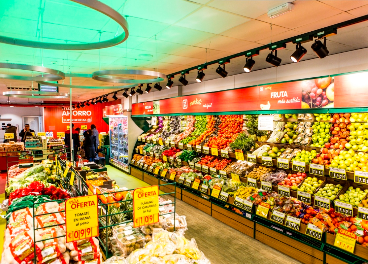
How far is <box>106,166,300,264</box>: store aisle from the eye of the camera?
3650 mm

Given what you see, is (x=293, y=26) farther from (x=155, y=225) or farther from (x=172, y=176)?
(x=172, y=176)

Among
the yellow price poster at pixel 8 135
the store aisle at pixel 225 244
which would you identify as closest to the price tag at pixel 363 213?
the store aisle at pixel 225 244

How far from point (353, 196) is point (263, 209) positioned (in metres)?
1.30

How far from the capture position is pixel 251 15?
3564 mm

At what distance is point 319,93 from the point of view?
151 inches

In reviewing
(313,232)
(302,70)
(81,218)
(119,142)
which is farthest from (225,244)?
(119,142)

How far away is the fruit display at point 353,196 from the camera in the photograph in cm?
337

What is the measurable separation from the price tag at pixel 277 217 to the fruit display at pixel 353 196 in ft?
2.71

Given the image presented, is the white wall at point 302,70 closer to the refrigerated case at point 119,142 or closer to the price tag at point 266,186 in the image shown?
the price tag at point 266,186

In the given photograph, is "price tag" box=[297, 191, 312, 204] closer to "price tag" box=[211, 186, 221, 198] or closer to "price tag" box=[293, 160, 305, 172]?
"price tag" box=[293, 160, 305, 172]

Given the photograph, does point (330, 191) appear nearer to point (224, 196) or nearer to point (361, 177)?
point (361, 177)

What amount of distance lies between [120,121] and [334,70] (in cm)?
804

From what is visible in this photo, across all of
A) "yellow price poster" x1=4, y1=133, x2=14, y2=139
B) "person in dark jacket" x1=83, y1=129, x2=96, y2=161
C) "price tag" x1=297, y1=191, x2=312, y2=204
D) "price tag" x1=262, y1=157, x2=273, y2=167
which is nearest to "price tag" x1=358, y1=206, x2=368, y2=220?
"price tag" x1=297, y1=191, x2=312, y2=204

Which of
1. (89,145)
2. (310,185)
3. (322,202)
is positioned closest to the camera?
(322,202)
